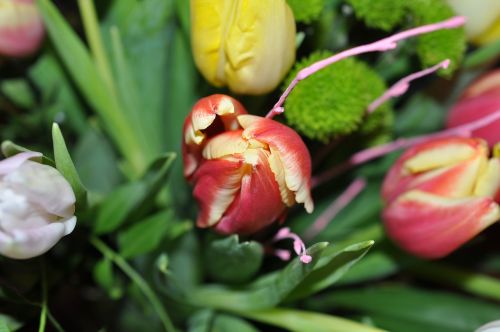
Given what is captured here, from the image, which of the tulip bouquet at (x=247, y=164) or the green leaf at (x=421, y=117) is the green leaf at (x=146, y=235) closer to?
the tulip bouquet at (x=247, y=164)

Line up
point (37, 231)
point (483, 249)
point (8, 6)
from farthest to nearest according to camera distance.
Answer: point (483, 249)
point (8, 6)
point (37, 231)

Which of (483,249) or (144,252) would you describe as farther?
(483,249)

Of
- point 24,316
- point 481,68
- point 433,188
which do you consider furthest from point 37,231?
point 481,68

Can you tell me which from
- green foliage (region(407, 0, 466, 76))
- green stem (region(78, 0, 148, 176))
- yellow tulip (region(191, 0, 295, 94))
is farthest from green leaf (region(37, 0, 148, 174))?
green foliage (region(407, 0, 466, 76))

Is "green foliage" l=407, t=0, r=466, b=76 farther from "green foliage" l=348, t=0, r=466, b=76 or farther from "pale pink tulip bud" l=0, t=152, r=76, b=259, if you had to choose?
"pale pink tulip bud" l=0, t=152, r=76, b=259

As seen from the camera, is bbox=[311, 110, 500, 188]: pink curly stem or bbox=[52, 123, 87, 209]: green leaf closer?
bbox=[52, 123, 87, 209]: green leaf

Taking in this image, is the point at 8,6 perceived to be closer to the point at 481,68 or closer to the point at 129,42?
the point at 129,42

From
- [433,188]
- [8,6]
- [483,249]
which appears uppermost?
[8,6]

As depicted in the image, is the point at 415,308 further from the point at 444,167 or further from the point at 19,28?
the point at 19,28

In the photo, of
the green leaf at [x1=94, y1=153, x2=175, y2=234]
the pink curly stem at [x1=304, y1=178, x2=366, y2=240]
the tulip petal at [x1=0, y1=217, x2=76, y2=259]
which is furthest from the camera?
the pink curly stem at [x1=304, y1=178, x2=366, y2=240]
